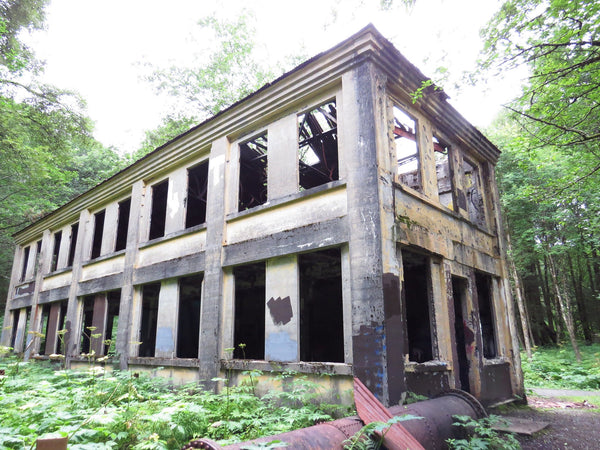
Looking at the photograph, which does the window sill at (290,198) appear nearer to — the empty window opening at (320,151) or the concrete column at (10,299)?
the empty window opening at (320,151)

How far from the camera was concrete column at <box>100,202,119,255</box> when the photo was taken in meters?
12.4

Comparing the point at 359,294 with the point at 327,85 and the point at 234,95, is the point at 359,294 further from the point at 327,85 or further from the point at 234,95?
the point at 234,95

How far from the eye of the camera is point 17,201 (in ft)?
58.3

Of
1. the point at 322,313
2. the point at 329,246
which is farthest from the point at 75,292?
the point at 329,246

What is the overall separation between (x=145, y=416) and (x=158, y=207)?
1016 cm

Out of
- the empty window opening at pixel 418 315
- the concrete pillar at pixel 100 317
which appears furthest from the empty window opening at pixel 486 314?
the concrete pillar at pixel 100 317

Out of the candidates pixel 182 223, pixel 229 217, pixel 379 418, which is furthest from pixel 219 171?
pixel 379 418

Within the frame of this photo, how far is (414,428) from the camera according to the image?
14.5 ft

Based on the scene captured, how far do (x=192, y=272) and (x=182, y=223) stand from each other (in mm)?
1613

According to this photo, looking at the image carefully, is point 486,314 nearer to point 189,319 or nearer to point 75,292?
point 189,319

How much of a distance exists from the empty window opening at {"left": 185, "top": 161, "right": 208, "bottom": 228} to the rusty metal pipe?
8534 millimetres

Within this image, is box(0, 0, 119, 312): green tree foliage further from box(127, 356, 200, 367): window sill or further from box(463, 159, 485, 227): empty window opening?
box(463, 159, 485, 227): empty window opening

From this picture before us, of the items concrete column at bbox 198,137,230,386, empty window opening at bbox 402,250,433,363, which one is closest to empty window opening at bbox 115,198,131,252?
concrete column at bbox 198,137,230,386

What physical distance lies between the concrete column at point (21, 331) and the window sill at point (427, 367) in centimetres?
1680
